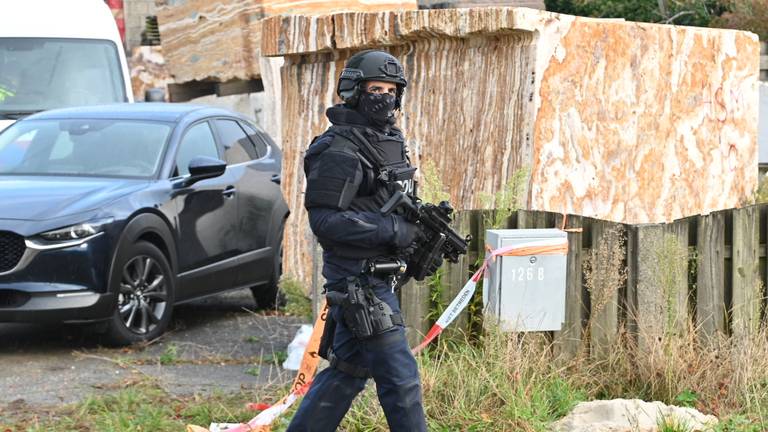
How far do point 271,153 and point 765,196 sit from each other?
154 inches

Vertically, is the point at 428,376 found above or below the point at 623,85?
below

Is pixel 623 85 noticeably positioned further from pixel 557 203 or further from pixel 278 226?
pixel 278 226

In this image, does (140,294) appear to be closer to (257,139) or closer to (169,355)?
(169,355)

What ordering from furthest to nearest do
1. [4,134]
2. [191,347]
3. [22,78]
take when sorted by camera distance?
[22,78], [4,134], [191,347]

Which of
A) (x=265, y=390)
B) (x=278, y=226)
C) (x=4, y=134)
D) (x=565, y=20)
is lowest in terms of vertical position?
(x=265, y=390)

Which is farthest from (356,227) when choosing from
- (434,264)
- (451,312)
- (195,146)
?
(195,146)

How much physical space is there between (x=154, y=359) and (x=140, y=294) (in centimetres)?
57

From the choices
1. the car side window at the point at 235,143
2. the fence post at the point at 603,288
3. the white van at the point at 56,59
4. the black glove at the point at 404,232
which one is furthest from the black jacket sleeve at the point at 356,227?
the white van at the point at 56,59

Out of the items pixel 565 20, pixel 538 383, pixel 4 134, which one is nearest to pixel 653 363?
pixel 538 383

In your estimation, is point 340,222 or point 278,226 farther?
point 278,226

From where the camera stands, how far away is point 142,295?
8695mm

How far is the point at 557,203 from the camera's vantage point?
8.77m

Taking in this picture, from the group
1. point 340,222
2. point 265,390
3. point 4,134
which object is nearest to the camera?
point 340,222

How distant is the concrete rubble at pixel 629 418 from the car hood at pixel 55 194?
363 centimetres
